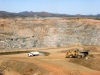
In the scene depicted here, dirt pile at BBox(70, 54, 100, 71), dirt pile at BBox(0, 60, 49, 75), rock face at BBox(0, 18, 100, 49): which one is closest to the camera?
dirt pile at BBox(0, 60, 49, 75)

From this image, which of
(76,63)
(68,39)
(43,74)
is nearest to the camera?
(43,74)

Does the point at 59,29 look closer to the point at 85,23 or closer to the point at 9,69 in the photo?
the point at 85,23

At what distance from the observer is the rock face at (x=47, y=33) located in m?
73.0

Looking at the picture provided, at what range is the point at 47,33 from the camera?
83.2 m

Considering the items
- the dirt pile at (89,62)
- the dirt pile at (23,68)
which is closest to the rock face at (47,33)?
the dirt pile at (23,68)

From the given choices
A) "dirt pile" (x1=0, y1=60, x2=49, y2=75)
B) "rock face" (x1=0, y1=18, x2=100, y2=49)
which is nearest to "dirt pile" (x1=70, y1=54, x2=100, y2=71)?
"dirt pile" (x1=0, y1=60, x2=49, y2=75)

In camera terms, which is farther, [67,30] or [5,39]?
[67,30]

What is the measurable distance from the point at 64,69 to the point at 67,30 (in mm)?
48390

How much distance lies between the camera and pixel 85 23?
85625 mm

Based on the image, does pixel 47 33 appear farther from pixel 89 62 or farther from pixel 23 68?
pixel 23 68

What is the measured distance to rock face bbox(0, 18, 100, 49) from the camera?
73.0 m

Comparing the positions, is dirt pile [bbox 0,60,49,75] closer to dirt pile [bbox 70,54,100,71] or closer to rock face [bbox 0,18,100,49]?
dirt pile [bbox 70,54,100,71]

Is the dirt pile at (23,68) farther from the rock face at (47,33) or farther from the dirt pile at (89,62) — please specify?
the rock face at (47,33)

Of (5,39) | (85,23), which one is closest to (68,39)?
(85,23)
